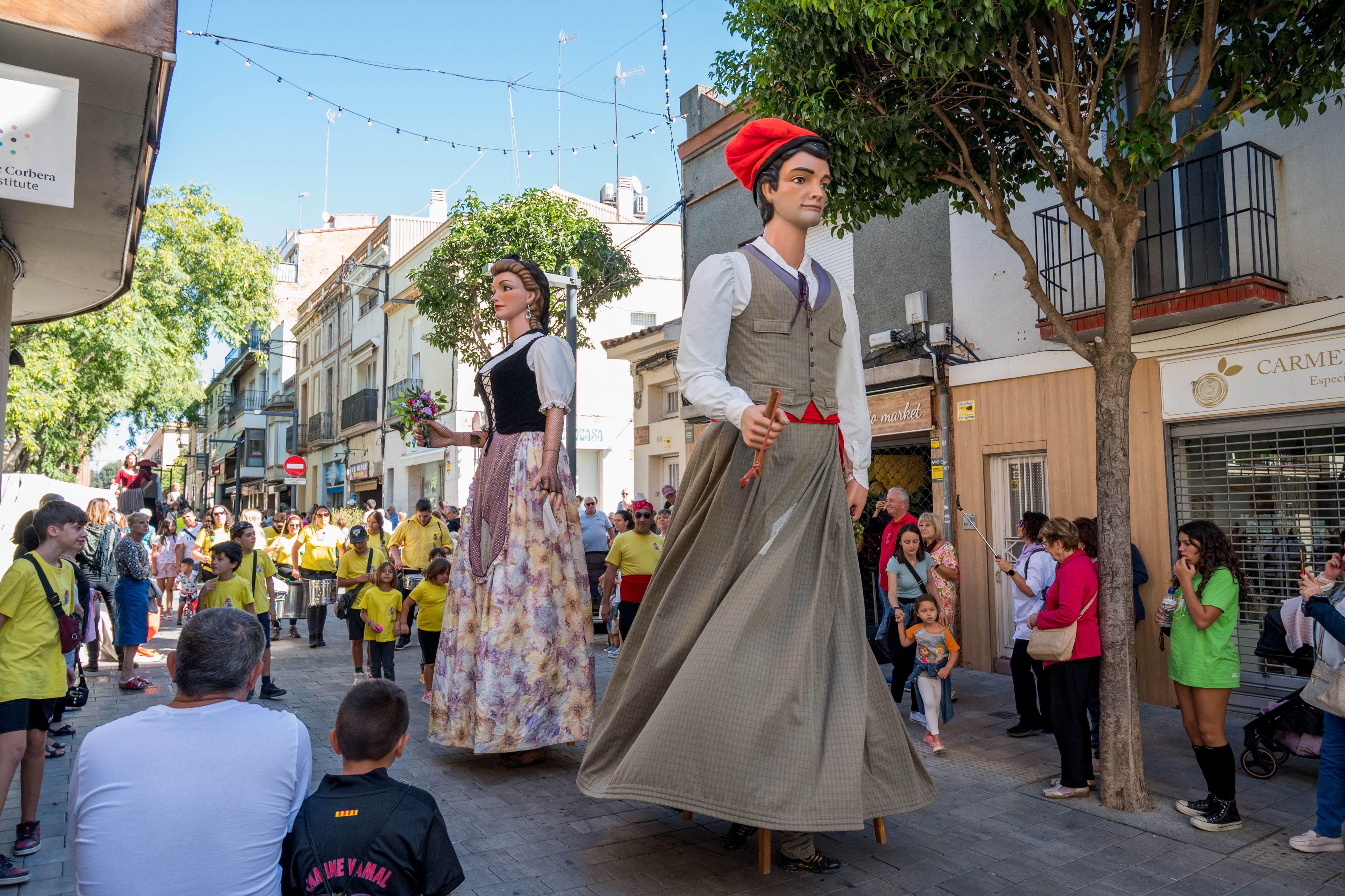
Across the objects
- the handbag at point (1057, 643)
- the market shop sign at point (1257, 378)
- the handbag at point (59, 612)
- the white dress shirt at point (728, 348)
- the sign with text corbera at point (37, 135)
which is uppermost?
the sign with text corbera at point (37, 135)

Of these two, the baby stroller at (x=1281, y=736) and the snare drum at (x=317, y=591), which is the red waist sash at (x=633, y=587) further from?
the baby stroller at (x=1281, y=736)

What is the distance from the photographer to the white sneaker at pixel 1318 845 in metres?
3.95

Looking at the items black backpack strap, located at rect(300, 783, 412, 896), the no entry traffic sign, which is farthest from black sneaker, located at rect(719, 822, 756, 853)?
the no entry traffic sign

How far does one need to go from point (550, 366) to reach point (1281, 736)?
14.9ft

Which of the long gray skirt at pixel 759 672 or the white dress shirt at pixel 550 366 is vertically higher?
the white dress shirt at pixel 550 366

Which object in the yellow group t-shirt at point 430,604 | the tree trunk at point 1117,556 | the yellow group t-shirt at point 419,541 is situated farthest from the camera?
the yellow group t-shirt at point 419,541

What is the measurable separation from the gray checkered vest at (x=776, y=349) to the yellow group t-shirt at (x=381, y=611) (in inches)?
171

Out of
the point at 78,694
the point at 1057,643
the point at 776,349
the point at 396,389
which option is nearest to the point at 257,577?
the point at 78,694

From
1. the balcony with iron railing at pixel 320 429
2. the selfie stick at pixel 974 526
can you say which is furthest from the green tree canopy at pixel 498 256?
the balcony with iron railing at pixel 320 429

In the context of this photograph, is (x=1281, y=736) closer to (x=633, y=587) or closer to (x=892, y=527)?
(x=892, y=527)

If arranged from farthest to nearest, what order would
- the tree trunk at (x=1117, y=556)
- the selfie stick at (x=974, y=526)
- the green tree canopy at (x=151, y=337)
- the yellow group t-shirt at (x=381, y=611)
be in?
the green tree canopy at (x=151, y=337) < the selfie stick at (x=974, y=526) < the yellow group t-shirt at (x=381, y=611) < the tree trunk at (x=1117, y=556)

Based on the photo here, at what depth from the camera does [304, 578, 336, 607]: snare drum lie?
36.1ft

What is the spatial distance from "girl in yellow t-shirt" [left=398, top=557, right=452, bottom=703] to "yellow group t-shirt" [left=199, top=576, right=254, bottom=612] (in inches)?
49.4

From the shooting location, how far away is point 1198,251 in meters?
7.54
